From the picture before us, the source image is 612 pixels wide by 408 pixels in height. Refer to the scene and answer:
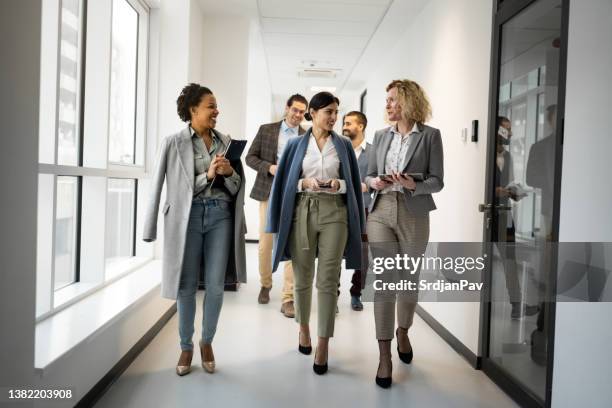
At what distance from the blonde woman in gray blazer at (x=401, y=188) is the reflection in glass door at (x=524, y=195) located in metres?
0.38

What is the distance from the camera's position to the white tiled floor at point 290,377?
2604 mm

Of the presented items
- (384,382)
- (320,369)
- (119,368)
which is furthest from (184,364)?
(384,382)

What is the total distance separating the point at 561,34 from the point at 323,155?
1324mm

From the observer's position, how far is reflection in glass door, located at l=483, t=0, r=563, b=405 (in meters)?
2.44

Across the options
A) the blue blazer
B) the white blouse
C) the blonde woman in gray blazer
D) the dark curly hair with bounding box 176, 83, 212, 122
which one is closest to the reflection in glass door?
the blonde woman in gray blazer

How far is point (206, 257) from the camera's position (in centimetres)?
288

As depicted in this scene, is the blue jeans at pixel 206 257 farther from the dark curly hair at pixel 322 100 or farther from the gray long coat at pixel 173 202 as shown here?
the dark curly hair at pixel 322 100

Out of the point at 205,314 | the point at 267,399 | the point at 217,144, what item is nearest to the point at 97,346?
the point at 205,314

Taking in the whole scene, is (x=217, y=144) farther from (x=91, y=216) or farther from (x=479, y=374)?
(x=479, y=374)

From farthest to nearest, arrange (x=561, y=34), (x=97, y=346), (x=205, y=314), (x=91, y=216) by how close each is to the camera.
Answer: (x=91, y=216)
(x=205, y=314)
(x=97, y=346)
(x=561, y=34)

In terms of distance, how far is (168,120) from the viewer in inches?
Result: 176

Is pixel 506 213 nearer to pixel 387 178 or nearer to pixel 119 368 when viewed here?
pixel 387 178

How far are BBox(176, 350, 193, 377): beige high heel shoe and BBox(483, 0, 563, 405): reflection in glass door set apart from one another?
5.64ft

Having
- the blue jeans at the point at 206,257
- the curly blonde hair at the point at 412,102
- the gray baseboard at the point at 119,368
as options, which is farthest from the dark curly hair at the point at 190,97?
the gray baseboard at the point at 119,368
